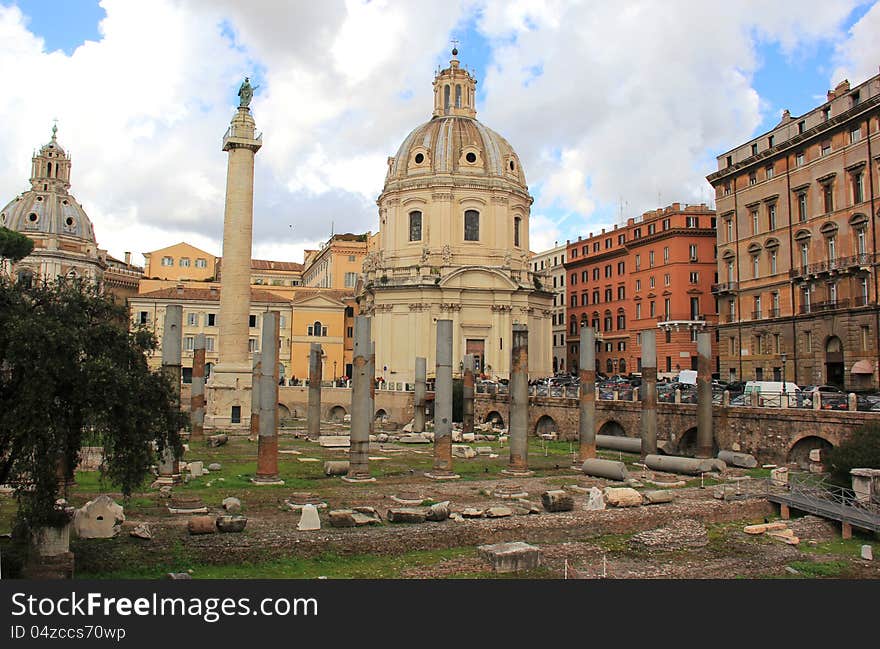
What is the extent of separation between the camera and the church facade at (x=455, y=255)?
60.7 meters

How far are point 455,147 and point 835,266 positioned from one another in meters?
31.8

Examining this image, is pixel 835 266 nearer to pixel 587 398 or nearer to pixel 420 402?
pixel 587 398

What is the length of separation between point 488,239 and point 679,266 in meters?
14.5

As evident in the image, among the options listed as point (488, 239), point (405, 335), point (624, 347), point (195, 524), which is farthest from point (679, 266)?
point (195, 524)

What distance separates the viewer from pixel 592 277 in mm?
73000

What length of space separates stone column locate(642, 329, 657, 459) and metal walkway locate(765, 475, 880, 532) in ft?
26.4

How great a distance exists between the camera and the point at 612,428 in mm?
38781

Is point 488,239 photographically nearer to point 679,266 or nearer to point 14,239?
point 679,266

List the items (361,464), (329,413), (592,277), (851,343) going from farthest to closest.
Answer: (592,277), (329,413), (851,343), (361,464)

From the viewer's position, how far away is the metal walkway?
18312 millimetres

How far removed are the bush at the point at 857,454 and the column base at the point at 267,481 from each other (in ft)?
50.1

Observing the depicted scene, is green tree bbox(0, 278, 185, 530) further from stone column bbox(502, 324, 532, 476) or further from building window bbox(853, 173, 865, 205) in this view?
building window bbox(853, 173, 865, 205)

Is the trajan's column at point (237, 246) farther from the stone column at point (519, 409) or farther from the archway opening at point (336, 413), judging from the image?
the stone column at point (519, 409)

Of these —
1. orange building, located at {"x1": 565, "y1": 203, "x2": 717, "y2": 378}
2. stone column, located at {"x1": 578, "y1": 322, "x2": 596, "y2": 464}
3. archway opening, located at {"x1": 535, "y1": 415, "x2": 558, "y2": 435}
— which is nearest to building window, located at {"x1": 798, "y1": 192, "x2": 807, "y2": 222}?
orange building, located at {"x1": 565, "y1": 203, "x2": 717, "y2": 378}
